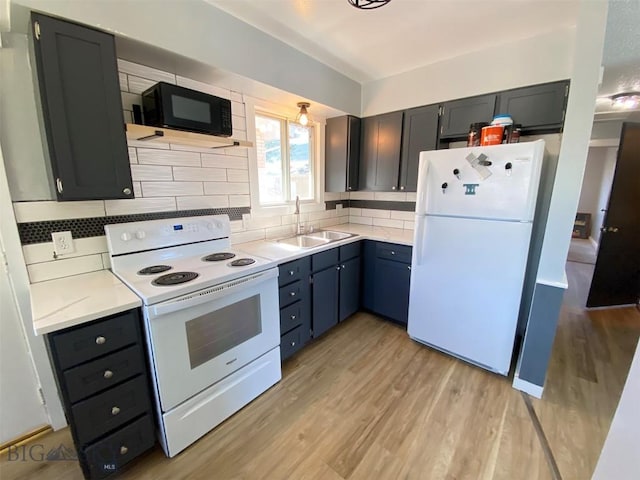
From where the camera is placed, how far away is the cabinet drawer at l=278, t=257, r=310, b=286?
1.95 meters

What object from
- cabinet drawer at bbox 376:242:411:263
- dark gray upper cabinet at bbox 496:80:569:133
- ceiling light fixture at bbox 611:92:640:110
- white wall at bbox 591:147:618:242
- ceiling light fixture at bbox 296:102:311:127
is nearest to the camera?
dark gray upper cabinet at bbox 496:80:569:133

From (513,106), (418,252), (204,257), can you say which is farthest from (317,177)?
(513,106)

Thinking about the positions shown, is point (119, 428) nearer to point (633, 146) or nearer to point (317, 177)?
point (317, 177)

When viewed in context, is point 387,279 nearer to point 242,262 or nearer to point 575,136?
point 242,262

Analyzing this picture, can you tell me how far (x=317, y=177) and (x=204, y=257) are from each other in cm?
161

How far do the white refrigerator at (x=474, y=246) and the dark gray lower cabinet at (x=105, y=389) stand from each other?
6.63 feet

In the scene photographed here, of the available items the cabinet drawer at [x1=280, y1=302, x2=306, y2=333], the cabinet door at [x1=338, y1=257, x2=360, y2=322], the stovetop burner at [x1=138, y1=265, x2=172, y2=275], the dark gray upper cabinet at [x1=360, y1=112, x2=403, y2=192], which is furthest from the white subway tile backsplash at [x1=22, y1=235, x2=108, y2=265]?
the dark gray upper cabinet at [x1=360, y1=112, x2=403, y2=192]

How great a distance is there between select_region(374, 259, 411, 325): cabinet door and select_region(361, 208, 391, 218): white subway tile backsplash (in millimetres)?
713

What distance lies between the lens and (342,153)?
294 centimetres

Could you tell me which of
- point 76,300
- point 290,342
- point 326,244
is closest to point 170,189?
point 76,300

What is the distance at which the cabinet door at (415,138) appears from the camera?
2.51 meters

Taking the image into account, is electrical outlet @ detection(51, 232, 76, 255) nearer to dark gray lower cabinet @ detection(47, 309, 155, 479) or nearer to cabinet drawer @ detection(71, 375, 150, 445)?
dark gray lower cabinet @ detection(47, 309, 155, 479)

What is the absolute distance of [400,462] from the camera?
4.67 ft

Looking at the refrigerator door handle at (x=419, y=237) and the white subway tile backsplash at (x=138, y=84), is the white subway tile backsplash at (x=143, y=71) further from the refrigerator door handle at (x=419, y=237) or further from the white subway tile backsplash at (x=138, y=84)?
the refrigerator door handle at (x=419, y=237)
